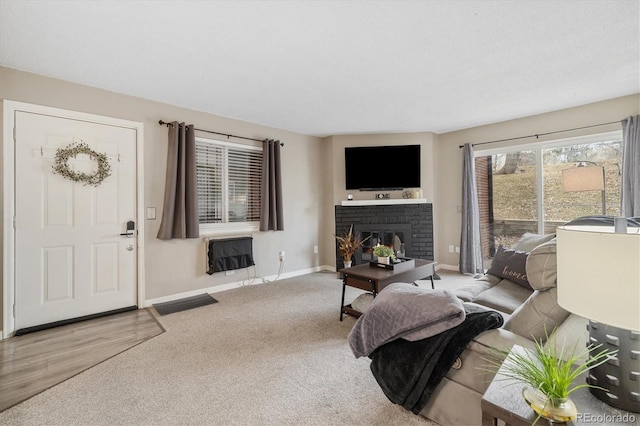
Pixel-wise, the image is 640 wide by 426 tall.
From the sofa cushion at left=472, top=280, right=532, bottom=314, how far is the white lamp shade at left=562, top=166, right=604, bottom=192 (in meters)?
0.98

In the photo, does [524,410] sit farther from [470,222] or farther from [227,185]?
[470,222]

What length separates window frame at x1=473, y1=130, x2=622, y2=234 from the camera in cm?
365

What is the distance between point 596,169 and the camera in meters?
2.28

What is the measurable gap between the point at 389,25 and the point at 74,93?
3201mm

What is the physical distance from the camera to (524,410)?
34.9 inches

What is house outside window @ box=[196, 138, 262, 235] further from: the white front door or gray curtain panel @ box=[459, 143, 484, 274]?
gray curtain panel @ box=[459, 143, 484, 274]

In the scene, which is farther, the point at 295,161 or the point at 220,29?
the point at 295,161

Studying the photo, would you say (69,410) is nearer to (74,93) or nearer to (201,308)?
(201,308)

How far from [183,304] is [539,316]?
3496mm

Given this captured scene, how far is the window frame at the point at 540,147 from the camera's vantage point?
3.65m

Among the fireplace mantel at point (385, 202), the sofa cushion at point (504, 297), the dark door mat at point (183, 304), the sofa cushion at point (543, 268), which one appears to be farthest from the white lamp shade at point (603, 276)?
the fireplace mantel at point (385, 202)

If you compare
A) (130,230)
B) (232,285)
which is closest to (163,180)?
(130,230)

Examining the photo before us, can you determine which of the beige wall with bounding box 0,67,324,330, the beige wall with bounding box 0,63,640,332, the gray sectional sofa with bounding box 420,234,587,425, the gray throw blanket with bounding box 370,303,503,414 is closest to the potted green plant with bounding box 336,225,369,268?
the beige wall with bounding box 0,63,640,332

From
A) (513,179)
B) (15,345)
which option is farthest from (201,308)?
(513,179)
